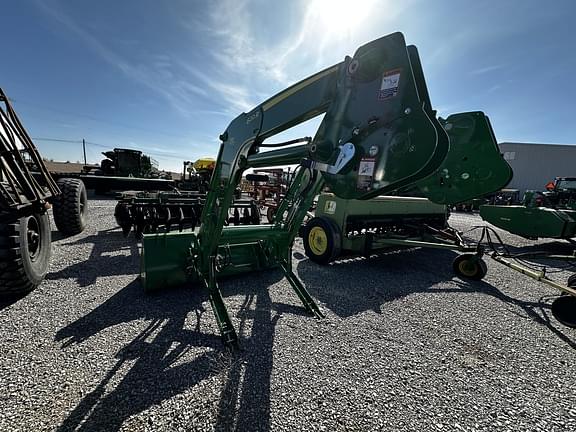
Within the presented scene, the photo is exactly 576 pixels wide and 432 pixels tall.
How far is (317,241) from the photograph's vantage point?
516 centimetres

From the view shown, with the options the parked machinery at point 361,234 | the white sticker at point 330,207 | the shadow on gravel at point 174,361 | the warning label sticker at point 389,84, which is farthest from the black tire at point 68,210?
the warning label sticker at point 389,84

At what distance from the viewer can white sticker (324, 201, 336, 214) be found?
513 centimetres

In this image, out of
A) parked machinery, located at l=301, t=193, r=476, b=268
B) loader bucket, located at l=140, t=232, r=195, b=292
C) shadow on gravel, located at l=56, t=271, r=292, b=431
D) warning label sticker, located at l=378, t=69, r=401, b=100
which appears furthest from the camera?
parked machinery, located at l=301, t=193, r=476, b=268

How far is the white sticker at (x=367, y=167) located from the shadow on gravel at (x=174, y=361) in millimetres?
1770

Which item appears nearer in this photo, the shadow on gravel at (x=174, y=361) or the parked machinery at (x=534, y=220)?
the shadow on gravel at (x=174, y=361)

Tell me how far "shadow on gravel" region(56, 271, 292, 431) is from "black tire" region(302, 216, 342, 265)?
188cm

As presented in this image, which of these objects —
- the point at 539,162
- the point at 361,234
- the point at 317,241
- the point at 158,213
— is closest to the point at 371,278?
the point at 361,234

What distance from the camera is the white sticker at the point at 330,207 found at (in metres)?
5.13

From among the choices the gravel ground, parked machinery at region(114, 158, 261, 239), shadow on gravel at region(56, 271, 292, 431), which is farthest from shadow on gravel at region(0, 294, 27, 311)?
parked machinery at region(114, 158, 261, 239)

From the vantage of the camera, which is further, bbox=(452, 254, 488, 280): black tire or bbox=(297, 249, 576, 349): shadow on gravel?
bbox=(452, 254, 488, 280): black tire

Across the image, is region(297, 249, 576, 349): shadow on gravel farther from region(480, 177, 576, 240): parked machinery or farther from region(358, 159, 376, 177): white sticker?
region(480, 177, 576, 240): parked machinery

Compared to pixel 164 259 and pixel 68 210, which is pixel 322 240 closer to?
pixel 164 259

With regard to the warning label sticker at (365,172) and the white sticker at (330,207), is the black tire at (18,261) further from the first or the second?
the white sticker at (330,207)

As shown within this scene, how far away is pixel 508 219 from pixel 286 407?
364 inches
